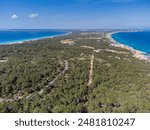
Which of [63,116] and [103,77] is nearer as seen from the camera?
[63,116]

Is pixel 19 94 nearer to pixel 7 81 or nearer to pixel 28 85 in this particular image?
pixel 28 85

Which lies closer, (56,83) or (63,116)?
(63,116)

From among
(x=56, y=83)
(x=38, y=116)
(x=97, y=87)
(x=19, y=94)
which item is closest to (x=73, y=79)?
(x=56, y=83)

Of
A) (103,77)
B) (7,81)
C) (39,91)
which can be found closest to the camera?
(39,91)

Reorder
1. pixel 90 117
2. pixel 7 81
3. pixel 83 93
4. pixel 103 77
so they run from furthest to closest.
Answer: pixel 103 77 < pixel 7 81 < pixel 83 93 < pixel 90 117

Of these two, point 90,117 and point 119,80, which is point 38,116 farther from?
point 119,80

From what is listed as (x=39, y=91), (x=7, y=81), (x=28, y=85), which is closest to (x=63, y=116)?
(x=39, y=91)

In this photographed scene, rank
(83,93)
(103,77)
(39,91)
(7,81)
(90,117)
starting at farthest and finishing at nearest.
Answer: (103,77)
(7,81)
(39,91)
(83,93)
(90,117)

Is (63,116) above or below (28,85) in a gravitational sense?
above

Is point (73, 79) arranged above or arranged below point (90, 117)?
below
